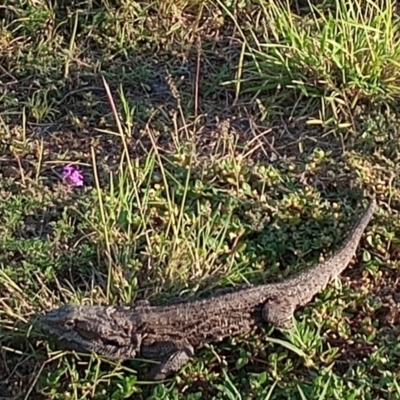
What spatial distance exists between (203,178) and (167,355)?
1.05 meters

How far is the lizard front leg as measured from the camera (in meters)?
3.99

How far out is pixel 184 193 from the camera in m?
4.55

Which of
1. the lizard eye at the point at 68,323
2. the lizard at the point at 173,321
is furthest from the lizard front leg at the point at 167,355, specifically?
the lizard eye at the point at 68,323

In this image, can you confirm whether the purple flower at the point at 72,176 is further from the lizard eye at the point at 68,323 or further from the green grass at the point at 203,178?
the lizard eye at the point at 68,323

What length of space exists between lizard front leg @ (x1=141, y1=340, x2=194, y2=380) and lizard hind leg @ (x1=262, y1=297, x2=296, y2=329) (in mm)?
324

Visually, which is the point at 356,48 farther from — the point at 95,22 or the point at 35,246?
the point at 35,246

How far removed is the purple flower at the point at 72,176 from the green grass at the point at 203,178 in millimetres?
47

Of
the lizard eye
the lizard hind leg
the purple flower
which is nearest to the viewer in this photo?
the lizard eye

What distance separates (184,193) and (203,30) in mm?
1510

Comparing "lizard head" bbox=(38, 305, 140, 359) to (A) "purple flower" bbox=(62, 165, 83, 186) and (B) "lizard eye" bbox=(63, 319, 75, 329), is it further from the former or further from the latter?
(A) "purple flower" bbox=(62, 165, 83, 186)

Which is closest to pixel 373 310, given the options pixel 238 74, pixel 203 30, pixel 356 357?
pixel 356 357

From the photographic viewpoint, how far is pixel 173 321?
13.4 feet

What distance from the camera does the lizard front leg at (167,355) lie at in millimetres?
3986

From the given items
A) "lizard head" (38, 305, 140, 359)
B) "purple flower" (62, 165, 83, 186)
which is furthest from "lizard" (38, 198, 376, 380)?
"purple flower" (62, 165, 83, 186)
